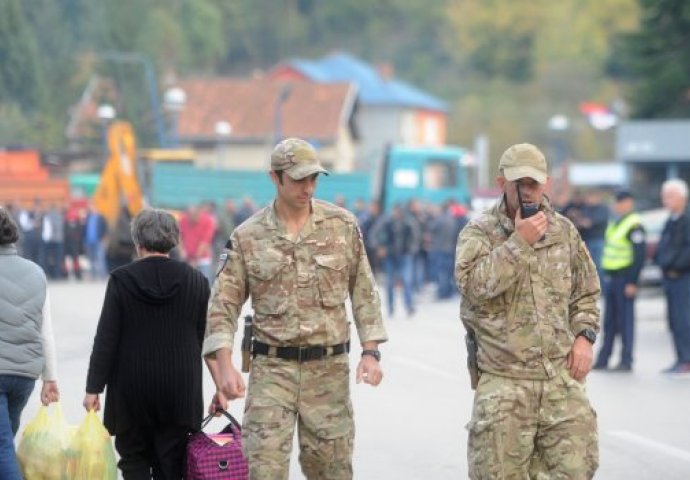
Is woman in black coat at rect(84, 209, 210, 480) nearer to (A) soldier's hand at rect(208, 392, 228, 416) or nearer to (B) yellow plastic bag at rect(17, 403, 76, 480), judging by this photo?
(A) soldier's hand at rect(208, 392, 228, 416)

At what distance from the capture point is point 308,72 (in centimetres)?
10325

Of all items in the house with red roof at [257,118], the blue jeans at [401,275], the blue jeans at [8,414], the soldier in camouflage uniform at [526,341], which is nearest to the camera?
the soldier in camouflage uniform at [526,341]

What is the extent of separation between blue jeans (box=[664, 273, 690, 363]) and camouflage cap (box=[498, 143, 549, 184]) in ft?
29.4

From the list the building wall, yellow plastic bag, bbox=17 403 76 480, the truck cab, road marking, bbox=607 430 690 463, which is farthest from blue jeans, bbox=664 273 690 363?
the building wall

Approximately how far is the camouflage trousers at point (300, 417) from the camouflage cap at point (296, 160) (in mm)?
808

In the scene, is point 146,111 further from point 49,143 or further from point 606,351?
point 606,351

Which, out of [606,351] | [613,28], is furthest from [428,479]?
[613,28]

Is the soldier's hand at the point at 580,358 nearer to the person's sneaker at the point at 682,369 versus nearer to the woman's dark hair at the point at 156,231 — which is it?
the woman's dark hair at the point at 156,231

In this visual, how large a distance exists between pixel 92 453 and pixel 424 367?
342 inches

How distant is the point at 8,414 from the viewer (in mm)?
7980

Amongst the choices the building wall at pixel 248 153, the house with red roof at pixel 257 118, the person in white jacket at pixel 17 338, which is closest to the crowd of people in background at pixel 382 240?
the person in white jacket at pixel 17 338

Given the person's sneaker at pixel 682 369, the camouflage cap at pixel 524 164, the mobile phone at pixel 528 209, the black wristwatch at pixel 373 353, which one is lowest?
the person's sneaker at pixel 682 369

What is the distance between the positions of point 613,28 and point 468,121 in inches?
821

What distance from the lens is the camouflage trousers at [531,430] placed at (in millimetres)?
6785
